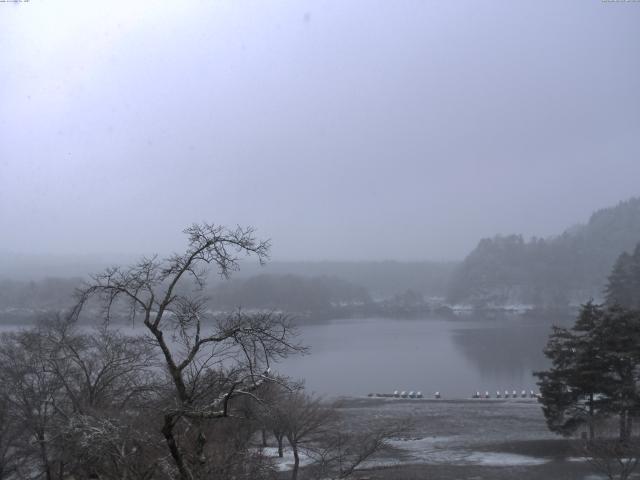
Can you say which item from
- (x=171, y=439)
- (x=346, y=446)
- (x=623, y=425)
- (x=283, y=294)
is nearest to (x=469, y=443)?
(x=623, y=425)

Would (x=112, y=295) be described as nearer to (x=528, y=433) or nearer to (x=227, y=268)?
(x=227, y=268)

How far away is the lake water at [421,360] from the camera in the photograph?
2897 centimetres

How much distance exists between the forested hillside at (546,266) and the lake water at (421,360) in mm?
36091

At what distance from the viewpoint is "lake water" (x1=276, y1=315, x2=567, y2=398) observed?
95.0 feet

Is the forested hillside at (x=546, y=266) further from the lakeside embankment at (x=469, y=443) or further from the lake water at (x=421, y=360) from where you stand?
the lakeside embankment at (x=469, y=443)

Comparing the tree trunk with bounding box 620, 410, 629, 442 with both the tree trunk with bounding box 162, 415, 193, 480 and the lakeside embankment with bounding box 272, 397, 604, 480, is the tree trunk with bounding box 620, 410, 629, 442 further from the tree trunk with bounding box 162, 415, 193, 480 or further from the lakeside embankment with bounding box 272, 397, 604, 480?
the tree trunk with bounding box 162, 415, 193, 480

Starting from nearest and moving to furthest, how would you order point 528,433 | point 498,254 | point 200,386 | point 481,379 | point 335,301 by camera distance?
point 200,386
point 528,433
point 481,379
point 335,301
point 498,254

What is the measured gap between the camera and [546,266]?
99.6 meters

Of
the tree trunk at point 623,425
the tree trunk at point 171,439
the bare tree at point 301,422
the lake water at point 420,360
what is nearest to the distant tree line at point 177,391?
the tree trunk at point 171,439

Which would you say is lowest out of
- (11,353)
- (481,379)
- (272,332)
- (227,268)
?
(481,379)

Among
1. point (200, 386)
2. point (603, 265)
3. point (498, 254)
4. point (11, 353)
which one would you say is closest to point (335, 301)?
point (498, 254)

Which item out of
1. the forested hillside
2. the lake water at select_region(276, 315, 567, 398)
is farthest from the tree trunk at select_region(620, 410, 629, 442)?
the forested hillside

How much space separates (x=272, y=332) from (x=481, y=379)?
27.5 metres

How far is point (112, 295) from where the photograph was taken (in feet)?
15.7
